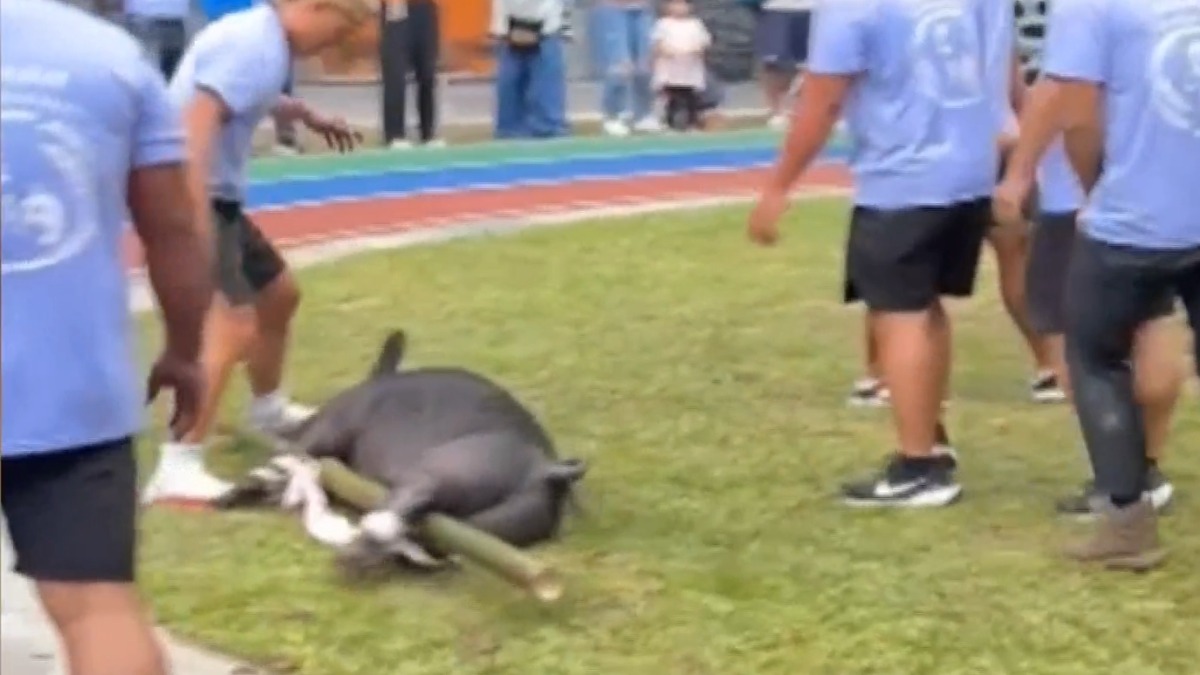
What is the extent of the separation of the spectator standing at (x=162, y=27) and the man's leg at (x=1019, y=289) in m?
10.6

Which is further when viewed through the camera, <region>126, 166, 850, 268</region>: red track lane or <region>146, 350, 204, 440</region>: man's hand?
A: <region>126, 166, 850, 268</region>: red track lane

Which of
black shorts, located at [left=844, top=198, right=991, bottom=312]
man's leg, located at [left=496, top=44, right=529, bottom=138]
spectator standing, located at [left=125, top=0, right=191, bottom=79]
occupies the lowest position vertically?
man's leg, located at [left=496, top=44, right=529, bottom=138]

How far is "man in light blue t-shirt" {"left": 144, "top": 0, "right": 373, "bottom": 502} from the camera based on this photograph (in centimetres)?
692

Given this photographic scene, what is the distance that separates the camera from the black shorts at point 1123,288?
6.18 m

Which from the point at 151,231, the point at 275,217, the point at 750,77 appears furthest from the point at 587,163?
the point at 151,231

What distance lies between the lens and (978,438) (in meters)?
8.18

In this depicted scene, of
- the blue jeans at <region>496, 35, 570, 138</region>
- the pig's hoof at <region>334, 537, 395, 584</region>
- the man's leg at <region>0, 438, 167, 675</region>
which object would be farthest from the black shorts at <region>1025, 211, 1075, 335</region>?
the blue jeans at <region>496, 35, 570, 138</region>

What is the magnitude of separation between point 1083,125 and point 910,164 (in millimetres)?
752

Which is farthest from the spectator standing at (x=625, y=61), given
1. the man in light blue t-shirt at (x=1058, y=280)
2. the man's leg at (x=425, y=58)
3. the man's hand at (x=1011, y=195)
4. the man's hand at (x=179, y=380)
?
the man's hand at (x=179, y=380)

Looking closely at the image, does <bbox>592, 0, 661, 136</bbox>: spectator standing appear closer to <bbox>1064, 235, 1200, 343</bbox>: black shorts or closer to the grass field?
the grass field

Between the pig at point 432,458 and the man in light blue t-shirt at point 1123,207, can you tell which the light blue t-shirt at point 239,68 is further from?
the man in light blue t-shirt at point 1123,207

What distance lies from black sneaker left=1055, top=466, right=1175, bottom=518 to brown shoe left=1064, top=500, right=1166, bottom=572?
13.0 inches

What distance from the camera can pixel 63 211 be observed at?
396cm

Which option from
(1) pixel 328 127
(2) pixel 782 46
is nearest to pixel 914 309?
(1) pixel 328 127
